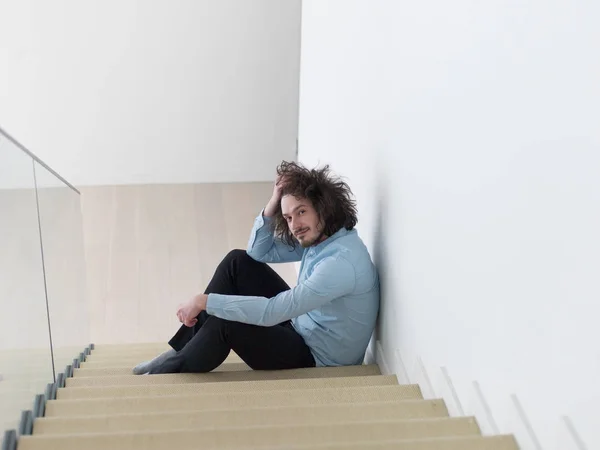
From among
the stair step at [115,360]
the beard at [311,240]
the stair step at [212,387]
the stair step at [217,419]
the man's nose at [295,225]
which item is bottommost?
the stair step at [115,360]

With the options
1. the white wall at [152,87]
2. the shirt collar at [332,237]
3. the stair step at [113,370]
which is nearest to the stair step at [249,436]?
the shirt collar at [332,237]

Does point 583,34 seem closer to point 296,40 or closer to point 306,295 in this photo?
point 306,295

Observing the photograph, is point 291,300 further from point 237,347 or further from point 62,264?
point 62,264

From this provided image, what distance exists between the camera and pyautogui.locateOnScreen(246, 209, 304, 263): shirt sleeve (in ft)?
11.6

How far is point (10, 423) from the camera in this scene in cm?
201

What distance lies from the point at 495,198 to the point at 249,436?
2.51ft

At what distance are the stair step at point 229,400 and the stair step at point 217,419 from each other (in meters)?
0.19

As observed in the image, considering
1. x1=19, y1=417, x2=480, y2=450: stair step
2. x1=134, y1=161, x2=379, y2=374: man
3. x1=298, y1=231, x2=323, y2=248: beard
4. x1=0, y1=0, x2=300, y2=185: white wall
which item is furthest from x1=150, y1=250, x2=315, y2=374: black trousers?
x1=0, y1=0, x2=300, y2=185: white wall

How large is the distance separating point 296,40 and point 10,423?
195 inches

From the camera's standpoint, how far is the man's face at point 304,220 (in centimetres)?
309

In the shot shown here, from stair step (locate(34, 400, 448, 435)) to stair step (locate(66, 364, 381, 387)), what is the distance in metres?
0.77

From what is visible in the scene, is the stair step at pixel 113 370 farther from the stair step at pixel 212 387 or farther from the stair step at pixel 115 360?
the stair step at pixel 212 387

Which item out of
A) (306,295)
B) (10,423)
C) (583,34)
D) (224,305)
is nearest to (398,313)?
(306,295)

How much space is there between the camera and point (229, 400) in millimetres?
2420
